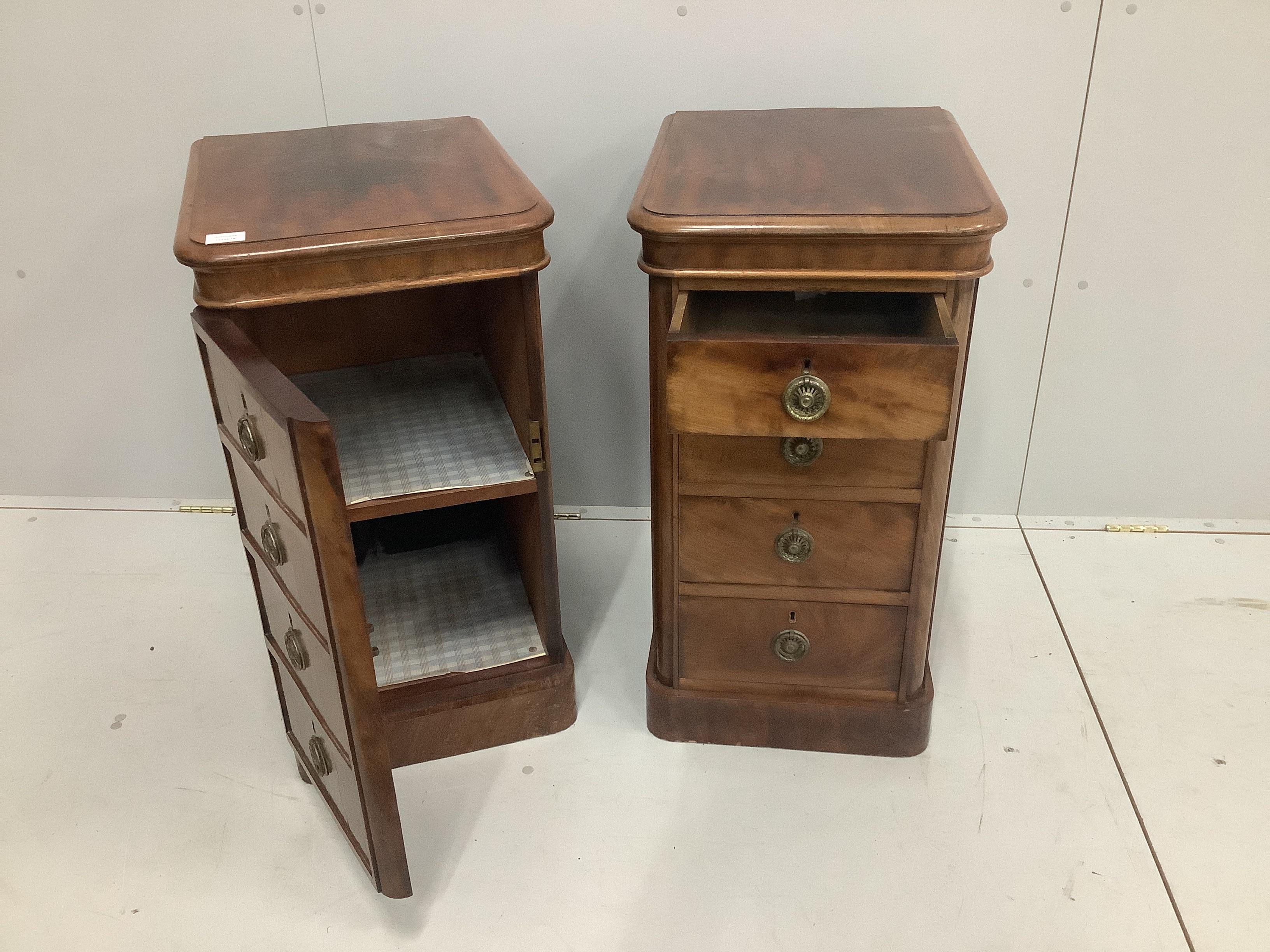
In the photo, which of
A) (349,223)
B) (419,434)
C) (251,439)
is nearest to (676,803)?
(419,434)

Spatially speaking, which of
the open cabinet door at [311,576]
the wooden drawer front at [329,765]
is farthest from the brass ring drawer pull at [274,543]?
the wooden drawer front at [329,765]

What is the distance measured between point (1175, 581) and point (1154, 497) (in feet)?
0.73

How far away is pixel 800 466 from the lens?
1.37 m

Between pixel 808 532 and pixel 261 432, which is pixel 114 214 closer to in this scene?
pixel 261 432

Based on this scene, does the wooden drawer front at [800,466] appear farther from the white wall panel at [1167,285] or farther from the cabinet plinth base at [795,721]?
the white wall panel at [1167,285]

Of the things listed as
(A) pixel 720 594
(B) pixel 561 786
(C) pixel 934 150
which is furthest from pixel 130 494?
(C) pixel 934 150

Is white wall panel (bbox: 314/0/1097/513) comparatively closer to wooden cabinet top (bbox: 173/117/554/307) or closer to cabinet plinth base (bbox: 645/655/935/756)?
wooden cabinet top (bbox: 173/117/554/307)

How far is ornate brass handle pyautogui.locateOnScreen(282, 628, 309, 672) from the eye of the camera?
4.13ft

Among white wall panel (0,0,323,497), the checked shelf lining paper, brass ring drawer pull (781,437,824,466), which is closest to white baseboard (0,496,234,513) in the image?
white wall panel (0,0,323,497)

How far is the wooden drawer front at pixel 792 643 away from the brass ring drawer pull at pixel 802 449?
236 mm

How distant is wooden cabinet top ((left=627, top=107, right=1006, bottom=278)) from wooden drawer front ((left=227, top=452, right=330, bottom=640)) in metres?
0.50

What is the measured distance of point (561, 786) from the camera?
152cm

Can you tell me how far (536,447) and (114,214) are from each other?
104 cm

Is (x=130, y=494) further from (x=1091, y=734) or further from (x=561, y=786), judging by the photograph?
(x=1091, y=734)
